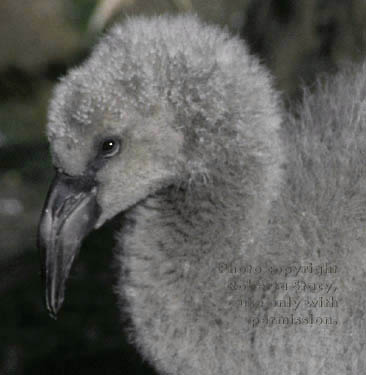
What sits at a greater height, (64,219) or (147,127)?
(147,127)

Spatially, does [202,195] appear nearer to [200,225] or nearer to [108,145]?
[200,225]

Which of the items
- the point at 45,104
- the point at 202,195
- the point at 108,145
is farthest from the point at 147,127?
the point at 45,104

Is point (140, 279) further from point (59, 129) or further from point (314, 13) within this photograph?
point (314, 13)

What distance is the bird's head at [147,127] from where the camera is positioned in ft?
8.40

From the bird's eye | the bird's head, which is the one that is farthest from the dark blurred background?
the bird's eye

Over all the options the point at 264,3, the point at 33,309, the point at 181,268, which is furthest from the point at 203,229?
the point at 33,309

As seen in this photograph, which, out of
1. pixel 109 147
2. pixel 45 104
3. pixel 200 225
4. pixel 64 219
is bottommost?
pixel 45 104

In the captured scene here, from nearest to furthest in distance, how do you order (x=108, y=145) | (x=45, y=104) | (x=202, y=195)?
1. (x=108, y=145)
2. (x=202, y=195)
3. (x=45, y=104)

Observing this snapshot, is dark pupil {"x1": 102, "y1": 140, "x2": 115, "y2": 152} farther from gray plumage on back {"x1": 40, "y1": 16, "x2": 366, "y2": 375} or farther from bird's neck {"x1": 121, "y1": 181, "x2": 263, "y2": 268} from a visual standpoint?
bird's neck {"x1": 121, "y1": 181, "x2": 263, "y2": 268}

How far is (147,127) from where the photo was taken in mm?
2592

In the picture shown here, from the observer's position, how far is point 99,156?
2.60 metres

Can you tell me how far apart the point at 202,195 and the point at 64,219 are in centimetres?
47

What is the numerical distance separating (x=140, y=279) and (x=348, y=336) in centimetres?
73

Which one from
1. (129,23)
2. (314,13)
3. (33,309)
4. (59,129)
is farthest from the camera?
(33,309)
